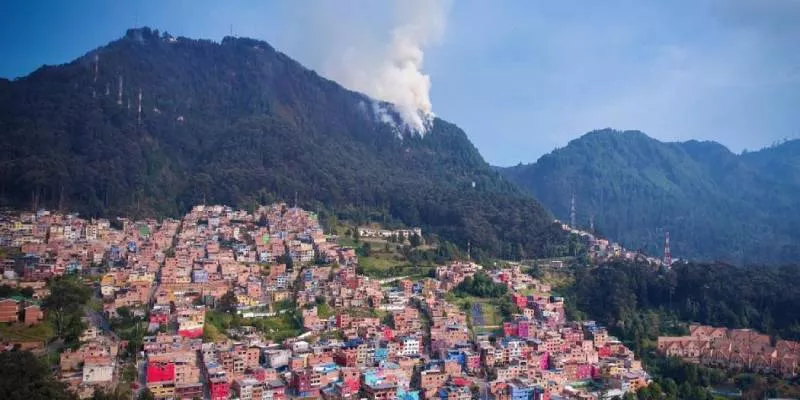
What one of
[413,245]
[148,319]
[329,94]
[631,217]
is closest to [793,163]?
[631,217]

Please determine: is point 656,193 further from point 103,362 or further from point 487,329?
point 103,362

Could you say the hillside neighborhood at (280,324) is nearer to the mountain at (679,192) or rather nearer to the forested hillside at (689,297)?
the forested hillside at (689,297)

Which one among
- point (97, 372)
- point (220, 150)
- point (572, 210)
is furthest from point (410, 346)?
point (572, 210)

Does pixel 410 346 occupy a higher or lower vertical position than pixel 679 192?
lower

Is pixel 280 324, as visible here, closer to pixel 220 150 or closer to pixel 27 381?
pixel 27 381

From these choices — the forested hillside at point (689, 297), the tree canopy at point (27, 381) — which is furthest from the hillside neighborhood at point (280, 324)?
the forested hillside at point (689, 297)

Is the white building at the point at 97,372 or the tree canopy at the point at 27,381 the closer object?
the tree canopy at the point at 27,381

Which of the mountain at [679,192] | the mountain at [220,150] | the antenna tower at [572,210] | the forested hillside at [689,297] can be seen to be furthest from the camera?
the antenna tower at [572,210]
